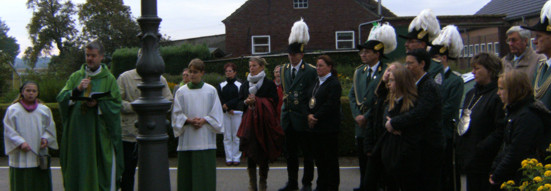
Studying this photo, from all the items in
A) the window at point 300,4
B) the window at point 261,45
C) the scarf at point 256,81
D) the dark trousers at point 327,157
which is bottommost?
the dark trousers at point 327,157

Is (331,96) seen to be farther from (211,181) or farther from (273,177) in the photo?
(273,177)

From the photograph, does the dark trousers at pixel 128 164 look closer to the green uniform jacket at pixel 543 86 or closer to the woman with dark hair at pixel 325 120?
the woman with dark hair at pixel 325 120

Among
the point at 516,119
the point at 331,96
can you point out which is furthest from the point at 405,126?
the point at 331,96

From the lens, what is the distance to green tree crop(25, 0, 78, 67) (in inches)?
2260

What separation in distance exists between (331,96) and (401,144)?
2.11 meters

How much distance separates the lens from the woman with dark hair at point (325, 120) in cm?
741

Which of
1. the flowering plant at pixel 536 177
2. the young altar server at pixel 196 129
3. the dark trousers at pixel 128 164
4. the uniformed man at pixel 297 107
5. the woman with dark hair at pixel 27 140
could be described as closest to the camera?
the flowering plant at pixel 536 177

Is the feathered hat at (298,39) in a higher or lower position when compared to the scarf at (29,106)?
higher

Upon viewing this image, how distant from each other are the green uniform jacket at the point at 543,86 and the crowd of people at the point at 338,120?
0.03 ft

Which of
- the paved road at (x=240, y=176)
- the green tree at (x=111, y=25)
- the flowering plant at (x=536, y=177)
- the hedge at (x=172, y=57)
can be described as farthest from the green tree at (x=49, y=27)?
the flowering plant at (x=536, y=177)

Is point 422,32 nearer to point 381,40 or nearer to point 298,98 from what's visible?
point 381,40

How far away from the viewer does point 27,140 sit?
6.53 meters

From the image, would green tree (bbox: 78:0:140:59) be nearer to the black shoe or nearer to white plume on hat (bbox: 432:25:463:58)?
the black shoe

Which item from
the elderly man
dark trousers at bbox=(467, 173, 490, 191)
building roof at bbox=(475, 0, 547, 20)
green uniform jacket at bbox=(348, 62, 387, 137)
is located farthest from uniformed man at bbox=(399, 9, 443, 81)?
building roof at bbox=(475, 0, 547, 20)
